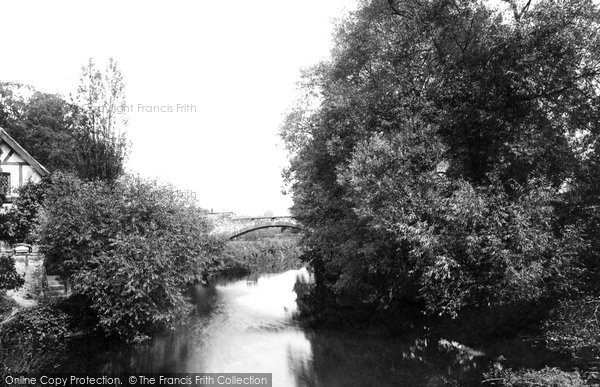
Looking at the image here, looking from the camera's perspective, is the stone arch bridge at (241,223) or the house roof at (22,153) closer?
the house roof at (22,153)

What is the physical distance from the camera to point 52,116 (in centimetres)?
4231

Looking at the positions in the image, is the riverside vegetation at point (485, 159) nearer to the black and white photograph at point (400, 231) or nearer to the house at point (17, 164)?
the black and white photograph at point (400, 231)

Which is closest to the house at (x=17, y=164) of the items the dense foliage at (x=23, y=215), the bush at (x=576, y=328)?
the dense foliage at (x=23, y=215)

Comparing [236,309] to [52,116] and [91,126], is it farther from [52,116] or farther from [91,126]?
[52,116]

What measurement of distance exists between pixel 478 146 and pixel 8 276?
63.2 ft

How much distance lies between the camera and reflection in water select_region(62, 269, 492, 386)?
1349cm

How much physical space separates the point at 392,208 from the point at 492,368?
6007 millimetres

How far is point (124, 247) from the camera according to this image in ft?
51.9

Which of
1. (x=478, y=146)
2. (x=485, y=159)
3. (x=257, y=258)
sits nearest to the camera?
(x=485, y=159)

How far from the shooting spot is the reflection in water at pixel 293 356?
13492mm

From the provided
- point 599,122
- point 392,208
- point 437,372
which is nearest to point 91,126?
point 392,208

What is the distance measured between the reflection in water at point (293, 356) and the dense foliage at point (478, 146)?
2356 mm

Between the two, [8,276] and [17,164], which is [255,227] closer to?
[17,164]

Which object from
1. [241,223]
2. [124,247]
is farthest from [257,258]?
[124,247]
